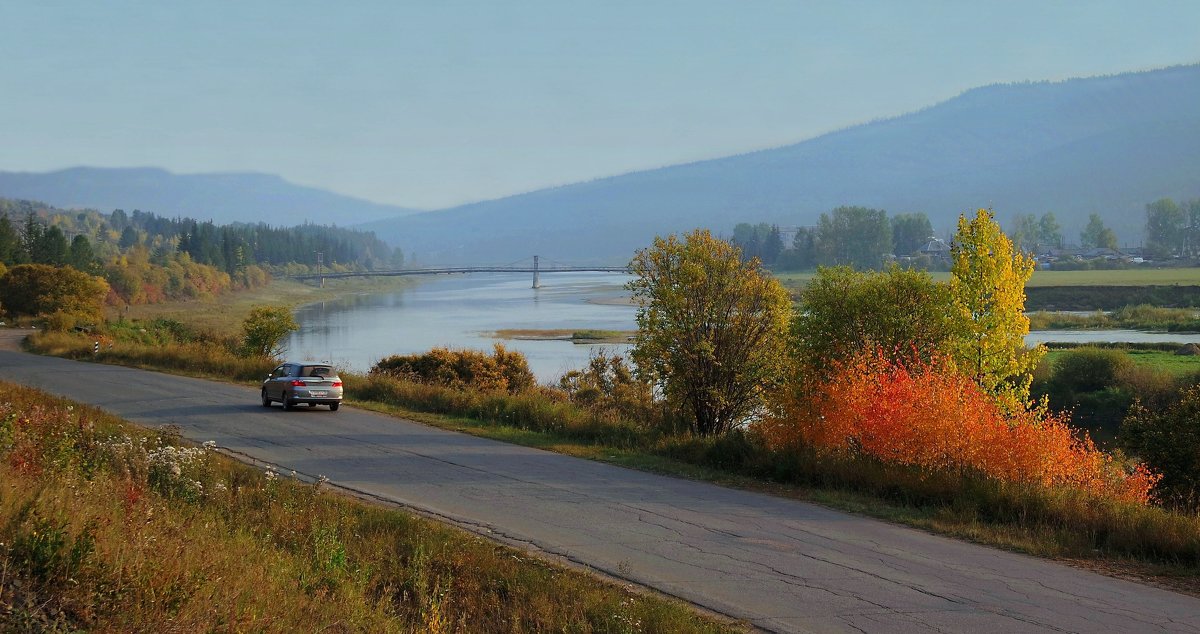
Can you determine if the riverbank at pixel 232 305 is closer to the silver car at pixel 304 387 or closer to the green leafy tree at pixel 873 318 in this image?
the silver car at pixel 304 387

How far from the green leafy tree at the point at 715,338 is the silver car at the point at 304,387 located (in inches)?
301

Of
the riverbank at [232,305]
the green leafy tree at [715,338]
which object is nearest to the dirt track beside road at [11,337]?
the riverbank at [232,305]

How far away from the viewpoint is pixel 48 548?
6.55 m

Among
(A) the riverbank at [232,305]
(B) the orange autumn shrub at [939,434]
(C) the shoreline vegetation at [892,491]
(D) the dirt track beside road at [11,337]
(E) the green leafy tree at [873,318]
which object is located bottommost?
(A) the riverbank at [232,305]

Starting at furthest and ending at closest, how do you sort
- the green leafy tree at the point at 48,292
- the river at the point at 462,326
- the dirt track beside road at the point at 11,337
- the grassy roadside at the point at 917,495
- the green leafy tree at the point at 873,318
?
the river at the point at 462,326 → the green leafy tree at the point at 48,292 → the dirt track beside road at the point at 11,337 → the green leafy tree at the point at 873,318 → the grassy roadside at the point at 917,495

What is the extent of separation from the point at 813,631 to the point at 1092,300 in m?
113

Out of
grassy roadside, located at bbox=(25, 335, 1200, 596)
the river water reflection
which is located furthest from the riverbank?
grassy roadside, located at bbox=(25, 335, 1200, 596)

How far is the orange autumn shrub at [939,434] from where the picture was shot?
14.4 meters

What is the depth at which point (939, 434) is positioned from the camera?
47.7ft

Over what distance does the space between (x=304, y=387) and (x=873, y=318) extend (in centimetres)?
1333

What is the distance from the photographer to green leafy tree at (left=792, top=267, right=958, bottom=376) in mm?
21766

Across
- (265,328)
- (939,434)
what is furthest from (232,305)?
(939,434)

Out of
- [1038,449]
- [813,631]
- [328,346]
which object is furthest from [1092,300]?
[813,631]

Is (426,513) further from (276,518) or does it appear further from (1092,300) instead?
(1092,300)
